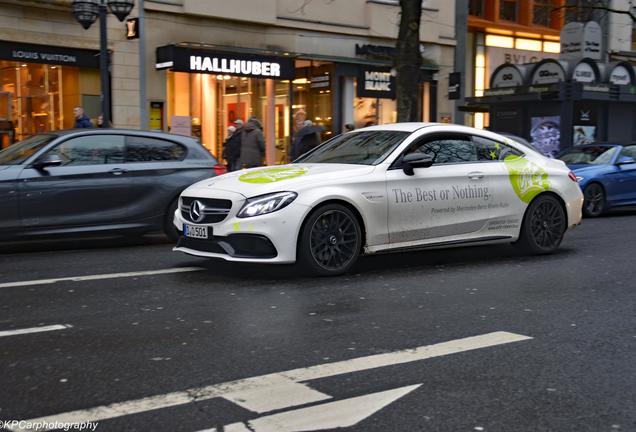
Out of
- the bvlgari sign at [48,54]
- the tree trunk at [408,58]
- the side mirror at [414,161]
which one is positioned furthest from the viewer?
the bvlgari sign at [48,54]

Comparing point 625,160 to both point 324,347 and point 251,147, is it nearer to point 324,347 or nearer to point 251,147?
point 251,147

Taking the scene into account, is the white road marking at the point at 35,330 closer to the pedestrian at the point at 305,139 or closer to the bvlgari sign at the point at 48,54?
the pedestrian at the point at 305,139

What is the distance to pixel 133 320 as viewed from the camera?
18.8ft

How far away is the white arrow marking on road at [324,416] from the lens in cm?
360

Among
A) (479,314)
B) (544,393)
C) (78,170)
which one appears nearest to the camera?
(544,393)

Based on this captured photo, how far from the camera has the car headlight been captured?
23.4 ft

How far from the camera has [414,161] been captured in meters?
7.88

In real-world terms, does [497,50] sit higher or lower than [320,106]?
higher

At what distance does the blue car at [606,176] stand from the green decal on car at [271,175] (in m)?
9.16

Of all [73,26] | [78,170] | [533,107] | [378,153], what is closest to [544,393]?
[378,153]

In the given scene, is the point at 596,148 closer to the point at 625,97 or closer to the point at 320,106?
the point at 625,97

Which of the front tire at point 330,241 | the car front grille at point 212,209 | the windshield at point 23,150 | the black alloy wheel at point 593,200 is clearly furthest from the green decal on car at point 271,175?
the black alloy wheel at point 593,200

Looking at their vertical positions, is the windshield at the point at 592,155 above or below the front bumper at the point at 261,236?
above

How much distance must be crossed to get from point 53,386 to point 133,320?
1.58 metres
